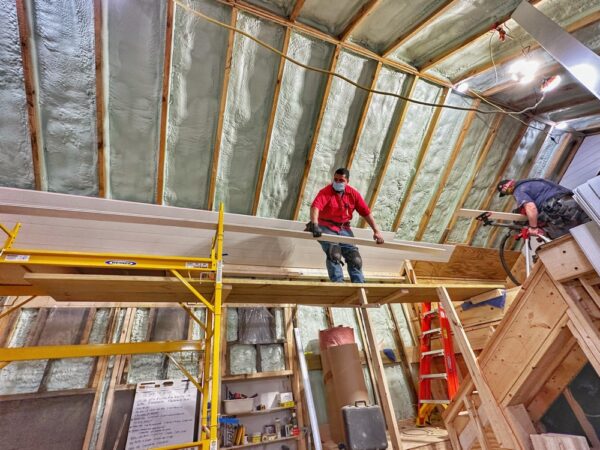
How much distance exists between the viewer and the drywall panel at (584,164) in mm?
5345

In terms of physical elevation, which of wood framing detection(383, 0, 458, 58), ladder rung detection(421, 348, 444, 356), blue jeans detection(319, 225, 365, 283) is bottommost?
ladder rung detection(421, 348, 444, 356)

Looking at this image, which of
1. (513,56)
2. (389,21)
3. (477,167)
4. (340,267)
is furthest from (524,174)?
(340,267)

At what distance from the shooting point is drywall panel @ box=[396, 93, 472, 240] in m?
4.84

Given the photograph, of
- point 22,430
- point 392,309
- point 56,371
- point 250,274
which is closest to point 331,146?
point 250,274

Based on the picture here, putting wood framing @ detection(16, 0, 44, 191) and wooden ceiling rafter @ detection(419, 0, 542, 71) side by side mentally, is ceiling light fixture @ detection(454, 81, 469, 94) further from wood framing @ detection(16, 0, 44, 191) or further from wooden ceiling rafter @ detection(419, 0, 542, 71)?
wood framing @ detection(16, 0, 44, 191)

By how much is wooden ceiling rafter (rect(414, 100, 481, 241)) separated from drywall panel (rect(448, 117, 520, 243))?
0.66 m

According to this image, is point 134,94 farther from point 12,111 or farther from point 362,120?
point 362,120

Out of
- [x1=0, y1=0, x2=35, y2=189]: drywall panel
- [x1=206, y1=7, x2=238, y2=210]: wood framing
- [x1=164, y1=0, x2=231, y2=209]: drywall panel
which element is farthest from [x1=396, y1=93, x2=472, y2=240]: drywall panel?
Answer: [x1=0, y1=0, x2=35, y2=189]: drywall panel

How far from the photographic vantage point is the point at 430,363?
4.56 metres

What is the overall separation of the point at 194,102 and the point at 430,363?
4.90 metres

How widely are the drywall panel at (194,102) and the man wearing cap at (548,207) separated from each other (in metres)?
3.78

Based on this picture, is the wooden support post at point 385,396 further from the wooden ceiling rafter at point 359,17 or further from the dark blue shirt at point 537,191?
the wooden ceiling rafter at point 359,17

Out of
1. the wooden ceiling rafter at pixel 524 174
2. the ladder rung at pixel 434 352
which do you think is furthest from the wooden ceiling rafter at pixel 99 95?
the wooden ceiling rafter at pixel 524 174

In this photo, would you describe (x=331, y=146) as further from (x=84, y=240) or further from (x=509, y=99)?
(x=84, y=240)
